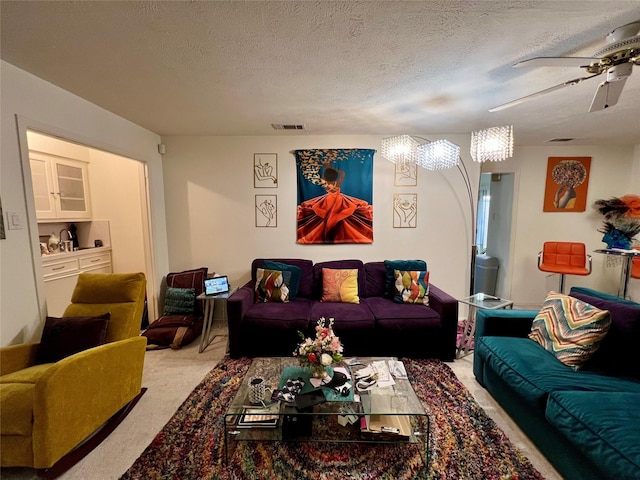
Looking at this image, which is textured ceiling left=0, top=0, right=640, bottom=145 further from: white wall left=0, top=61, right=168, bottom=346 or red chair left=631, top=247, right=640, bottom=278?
red chair left=631, top=247, right=640, bottom=278

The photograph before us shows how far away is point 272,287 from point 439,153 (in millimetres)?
2128

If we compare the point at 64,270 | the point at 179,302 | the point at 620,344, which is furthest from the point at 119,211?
the point at 620,344

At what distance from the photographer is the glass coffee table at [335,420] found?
5.29 feet

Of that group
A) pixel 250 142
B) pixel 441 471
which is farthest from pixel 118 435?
pixel 250 142

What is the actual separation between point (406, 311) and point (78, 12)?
3064 millimetres

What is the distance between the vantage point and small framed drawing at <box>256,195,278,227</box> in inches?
139

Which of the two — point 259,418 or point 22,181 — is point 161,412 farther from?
point 22,181

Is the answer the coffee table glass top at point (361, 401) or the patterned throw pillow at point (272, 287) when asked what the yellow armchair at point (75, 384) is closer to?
the coffee table glass top at point (361, 401)

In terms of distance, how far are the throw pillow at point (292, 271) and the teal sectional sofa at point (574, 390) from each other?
72.5 inches

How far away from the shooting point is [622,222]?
3646mm

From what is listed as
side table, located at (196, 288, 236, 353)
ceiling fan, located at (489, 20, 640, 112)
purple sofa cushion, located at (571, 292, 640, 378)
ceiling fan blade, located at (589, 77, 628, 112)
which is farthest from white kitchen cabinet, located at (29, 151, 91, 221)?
purple sofa cushion, located at (571, 292, 640, 378)

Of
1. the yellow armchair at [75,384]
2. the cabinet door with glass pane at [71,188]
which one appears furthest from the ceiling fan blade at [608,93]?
Result: the cabinet door with glass pane at [71,188]

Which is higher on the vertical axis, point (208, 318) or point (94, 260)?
point (94, 260)

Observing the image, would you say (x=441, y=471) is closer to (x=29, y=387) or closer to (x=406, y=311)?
(x=406, y=311)
